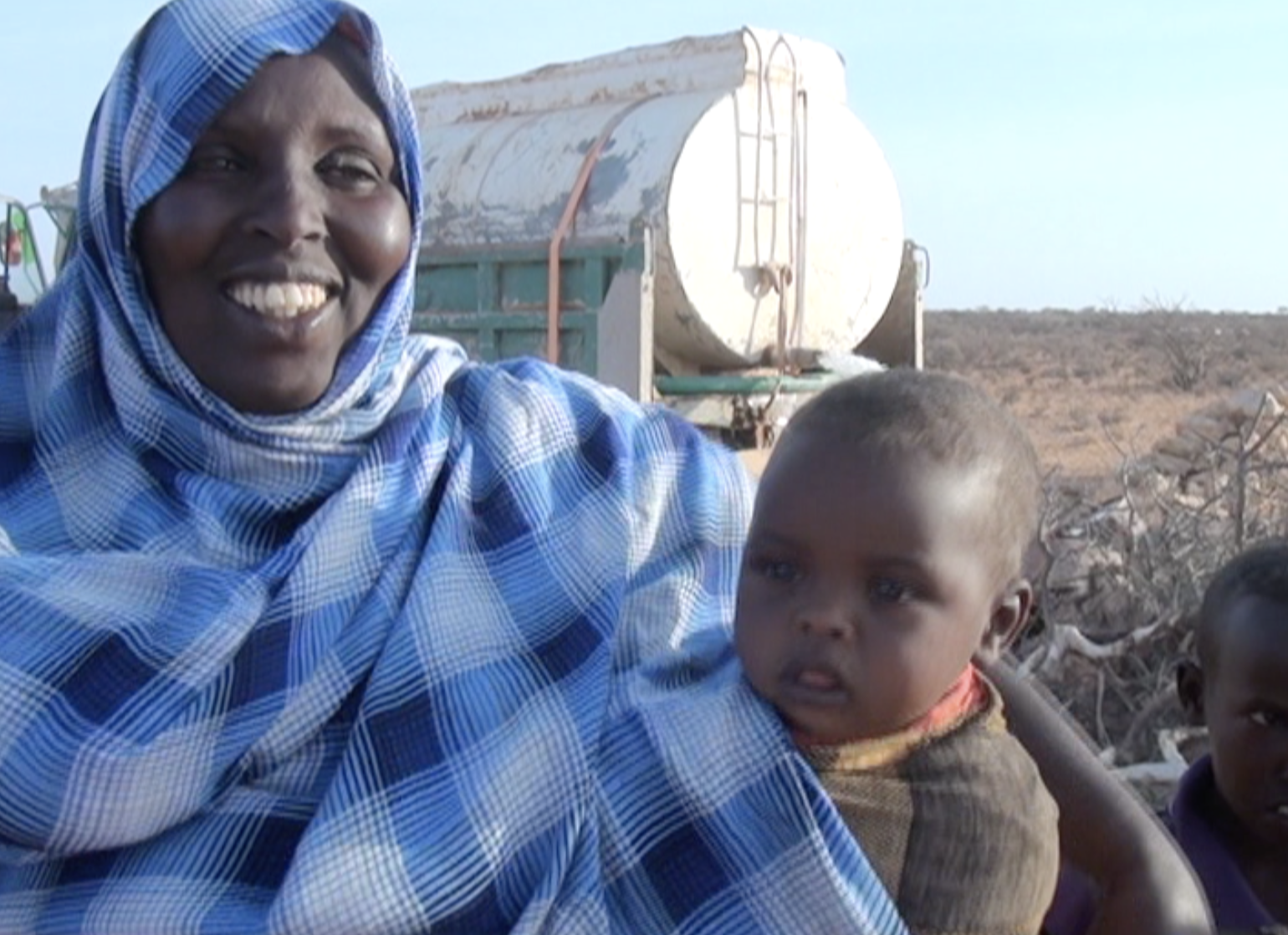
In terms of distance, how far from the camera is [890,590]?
1.67 metres

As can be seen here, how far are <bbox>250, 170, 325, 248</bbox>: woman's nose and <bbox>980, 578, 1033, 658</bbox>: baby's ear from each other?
2.84ft

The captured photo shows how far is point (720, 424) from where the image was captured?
7090mm

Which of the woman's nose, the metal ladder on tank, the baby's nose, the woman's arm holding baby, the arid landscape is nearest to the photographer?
the baby's nose

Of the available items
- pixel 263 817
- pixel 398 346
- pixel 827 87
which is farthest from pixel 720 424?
pixel 263 817

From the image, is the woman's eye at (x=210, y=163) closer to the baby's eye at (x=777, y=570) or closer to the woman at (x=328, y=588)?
the woman at (x=328, y=588)

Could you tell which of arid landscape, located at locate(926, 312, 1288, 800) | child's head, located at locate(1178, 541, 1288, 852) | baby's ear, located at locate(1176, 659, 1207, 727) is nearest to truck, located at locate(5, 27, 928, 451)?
arid landscape, located at locate(926, 312, 1288, 800)

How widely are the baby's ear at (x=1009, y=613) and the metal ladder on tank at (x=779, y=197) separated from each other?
513cm

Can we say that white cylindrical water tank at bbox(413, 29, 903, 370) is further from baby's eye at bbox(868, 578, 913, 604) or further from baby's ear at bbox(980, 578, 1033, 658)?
baby's eye at bbox(868, 578, 913, 604)

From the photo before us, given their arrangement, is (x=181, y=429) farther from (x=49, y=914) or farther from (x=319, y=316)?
(x=49, y=914)

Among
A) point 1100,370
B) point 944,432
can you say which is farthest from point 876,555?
point 1100,370

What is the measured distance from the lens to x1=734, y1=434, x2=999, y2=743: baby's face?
5.37 feet

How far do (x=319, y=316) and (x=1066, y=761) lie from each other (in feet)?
3.18

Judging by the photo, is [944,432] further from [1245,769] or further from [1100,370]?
[1100,370]

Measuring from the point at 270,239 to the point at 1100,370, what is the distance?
91.7ft
